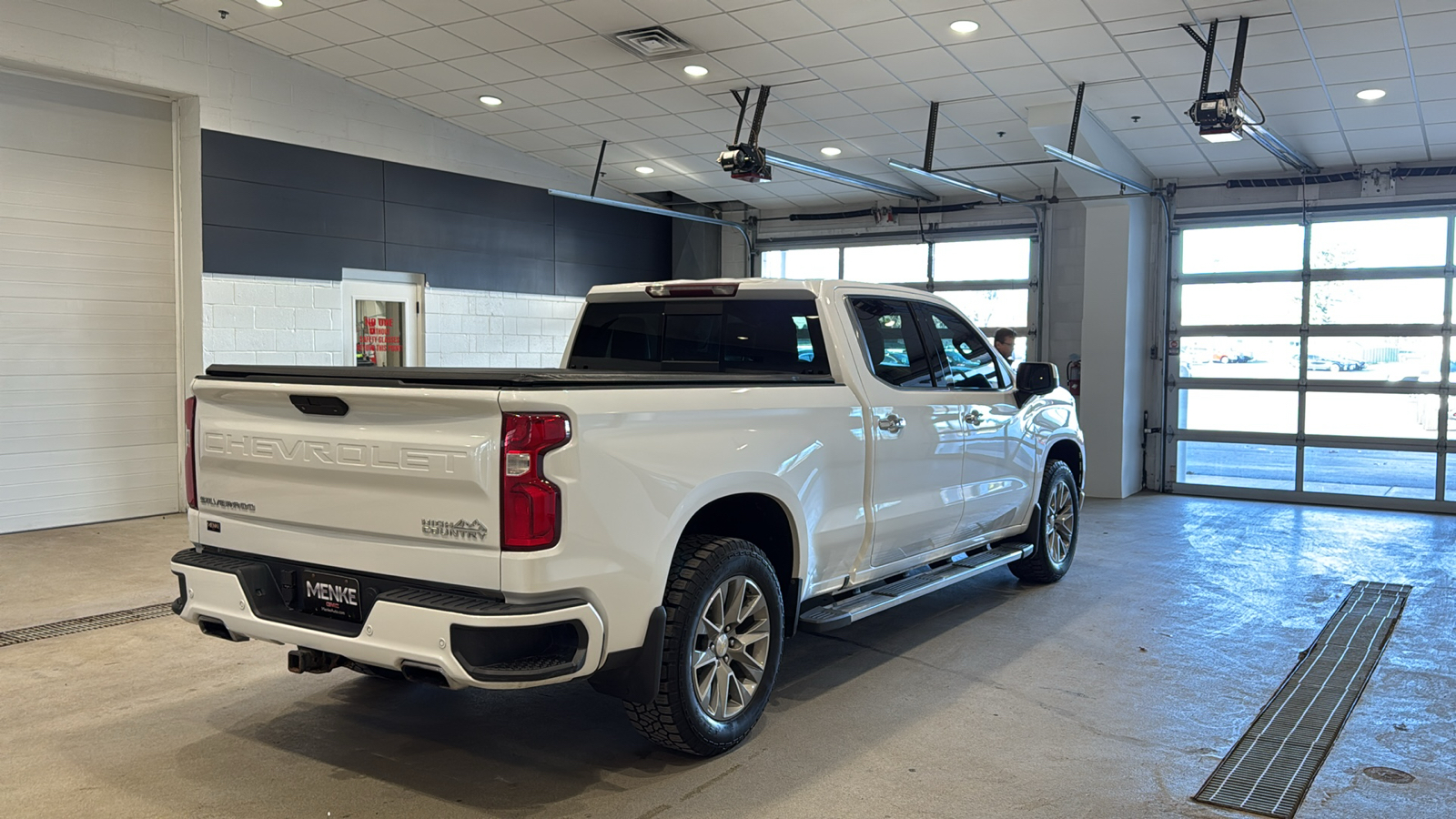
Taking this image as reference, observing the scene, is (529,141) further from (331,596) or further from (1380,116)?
(331,596)

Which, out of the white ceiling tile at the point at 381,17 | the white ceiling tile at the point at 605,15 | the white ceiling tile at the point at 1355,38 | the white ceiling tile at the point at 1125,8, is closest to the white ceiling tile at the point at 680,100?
the white ceiling tile at the point at 605,15

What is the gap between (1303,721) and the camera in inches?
155

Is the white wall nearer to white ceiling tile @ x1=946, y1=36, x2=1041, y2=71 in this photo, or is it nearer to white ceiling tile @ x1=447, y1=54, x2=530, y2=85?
white ceiling tile @ x1=447, y1=54, x2=530, y2=85

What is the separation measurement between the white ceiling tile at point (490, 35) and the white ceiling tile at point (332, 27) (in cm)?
81

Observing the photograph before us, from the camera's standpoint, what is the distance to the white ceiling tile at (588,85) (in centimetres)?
873

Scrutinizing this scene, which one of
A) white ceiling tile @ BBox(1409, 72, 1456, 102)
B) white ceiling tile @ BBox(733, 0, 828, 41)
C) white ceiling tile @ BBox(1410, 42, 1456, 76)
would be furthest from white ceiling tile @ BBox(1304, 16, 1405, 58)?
white ceiling tile @ BBox(733, 0, 828, 41)

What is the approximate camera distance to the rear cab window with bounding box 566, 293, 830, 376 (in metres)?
4.33

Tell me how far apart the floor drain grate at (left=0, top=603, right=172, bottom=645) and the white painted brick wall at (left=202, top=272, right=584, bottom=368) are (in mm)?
3621

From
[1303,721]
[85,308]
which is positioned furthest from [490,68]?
[1303,721]

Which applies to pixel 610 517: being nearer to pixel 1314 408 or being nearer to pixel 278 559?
pixel 278 559

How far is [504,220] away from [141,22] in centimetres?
397

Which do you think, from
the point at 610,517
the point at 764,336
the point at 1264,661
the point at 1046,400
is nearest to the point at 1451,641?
the point at 1264,661

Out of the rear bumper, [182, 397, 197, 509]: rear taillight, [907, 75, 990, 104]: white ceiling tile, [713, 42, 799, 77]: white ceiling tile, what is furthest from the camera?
[907, 75, 990, 104]: white ceiling tile

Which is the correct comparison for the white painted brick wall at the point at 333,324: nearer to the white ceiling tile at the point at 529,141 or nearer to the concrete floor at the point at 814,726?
the white ceiling tile at the point at 529,141
